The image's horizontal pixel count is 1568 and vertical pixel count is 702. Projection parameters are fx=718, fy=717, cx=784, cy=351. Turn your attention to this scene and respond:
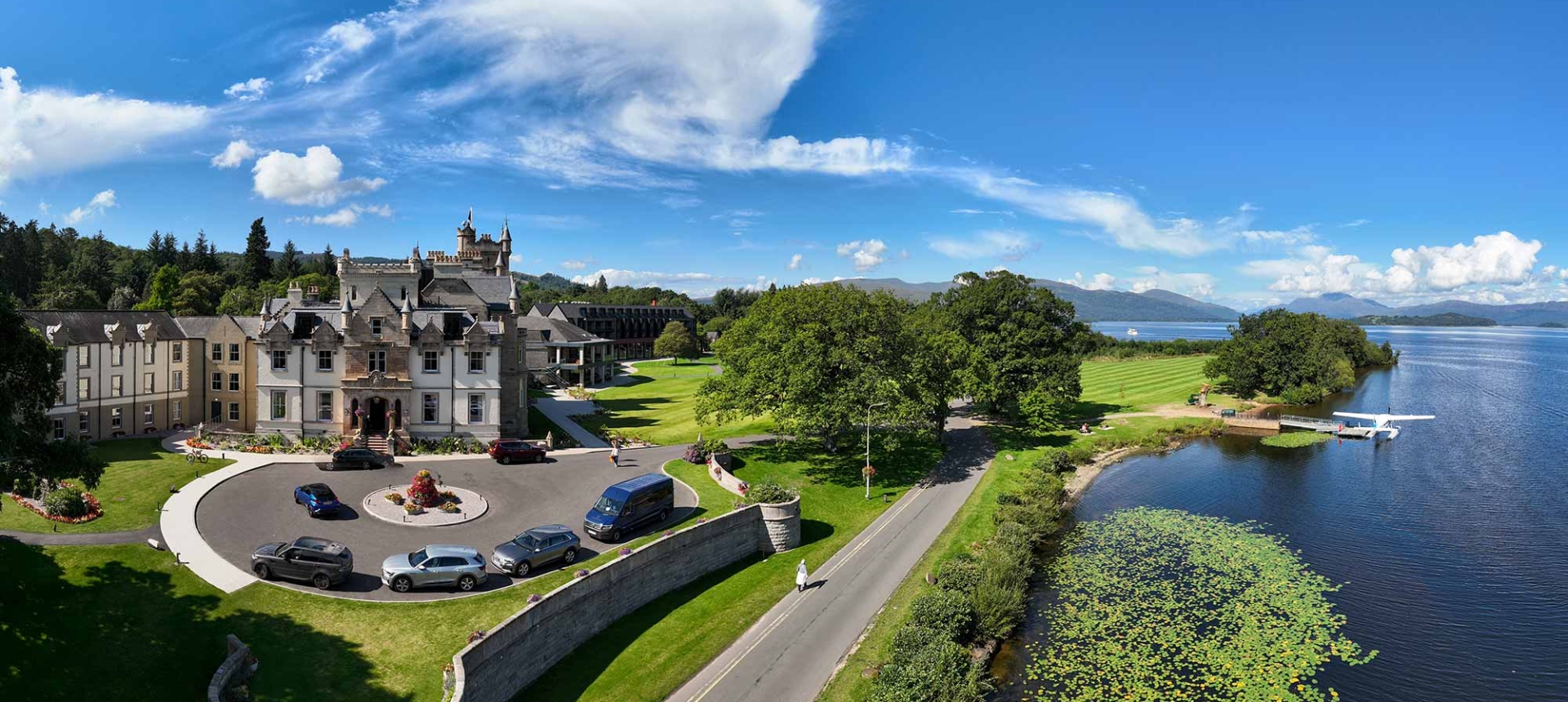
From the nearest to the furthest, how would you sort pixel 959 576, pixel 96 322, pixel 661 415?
pixel 959 576
pixel 96 322
pixel 661 415

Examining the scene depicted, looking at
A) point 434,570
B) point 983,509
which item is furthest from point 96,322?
point 983,509

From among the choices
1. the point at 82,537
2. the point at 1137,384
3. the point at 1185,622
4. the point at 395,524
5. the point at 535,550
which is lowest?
the point at 1185,622

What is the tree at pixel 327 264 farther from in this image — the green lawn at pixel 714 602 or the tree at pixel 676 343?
the green lawn at pixel 714 602

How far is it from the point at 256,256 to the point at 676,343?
77.1 m

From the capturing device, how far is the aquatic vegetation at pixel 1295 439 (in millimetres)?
70000

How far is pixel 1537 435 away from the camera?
243 ft

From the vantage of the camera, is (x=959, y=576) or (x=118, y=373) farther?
(x=118, y=373)

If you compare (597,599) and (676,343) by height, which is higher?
(676,343)

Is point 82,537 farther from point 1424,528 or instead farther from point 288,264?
point 288,264

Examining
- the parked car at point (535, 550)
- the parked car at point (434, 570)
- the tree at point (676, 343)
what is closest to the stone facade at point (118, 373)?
the parked car at point (434, 570)

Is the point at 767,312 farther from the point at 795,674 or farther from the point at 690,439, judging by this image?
the point at 795,674

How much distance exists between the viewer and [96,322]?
5009 centimetres

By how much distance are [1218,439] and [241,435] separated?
84.1m

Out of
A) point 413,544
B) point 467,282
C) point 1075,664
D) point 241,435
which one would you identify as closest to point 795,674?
point 1075,664
